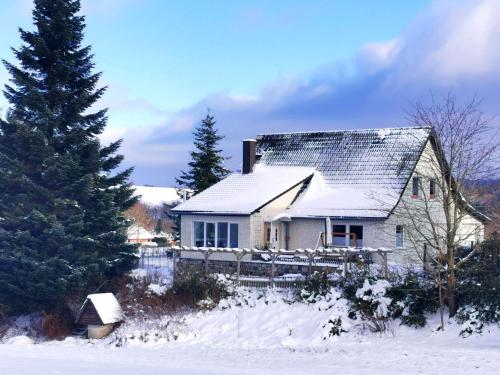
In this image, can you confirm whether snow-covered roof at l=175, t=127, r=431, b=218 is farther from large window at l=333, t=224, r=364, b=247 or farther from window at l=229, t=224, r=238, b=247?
window at l=229, t=224, r=238, b=247

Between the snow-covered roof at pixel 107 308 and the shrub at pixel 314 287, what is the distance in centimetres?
748

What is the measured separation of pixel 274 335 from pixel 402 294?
15.6ft

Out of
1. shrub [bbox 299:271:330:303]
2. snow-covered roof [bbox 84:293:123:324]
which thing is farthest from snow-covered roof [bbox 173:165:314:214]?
snow-covered roof [bbox 84:293:123:324]

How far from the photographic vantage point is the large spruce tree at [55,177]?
84.1 ft

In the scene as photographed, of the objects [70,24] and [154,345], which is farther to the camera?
[70,24]

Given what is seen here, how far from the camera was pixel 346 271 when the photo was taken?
22.5 meters

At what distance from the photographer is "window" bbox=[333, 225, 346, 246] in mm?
29105

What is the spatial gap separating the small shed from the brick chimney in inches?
535

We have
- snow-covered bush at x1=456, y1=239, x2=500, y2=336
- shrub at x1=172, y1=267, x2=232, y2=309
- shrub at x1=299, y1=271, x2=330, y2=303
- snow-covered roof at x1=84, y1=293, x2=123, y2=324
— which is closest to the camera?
snow-covered bush at x1=456, y1=239, x2=500, y2=336

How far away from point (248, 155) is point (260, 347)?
54.8 feet

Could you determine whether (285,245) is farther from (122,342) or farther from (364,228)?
(122,342)

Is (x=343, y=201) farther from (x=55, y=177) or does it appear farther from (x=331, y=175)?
(x=55, y=177)

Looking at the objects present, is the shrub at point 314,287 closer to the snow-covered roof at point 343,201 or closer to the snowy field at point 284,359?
the snowy field at point 284,359

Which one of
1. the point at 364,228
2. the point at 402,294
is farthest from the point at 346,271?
the point at 364,228
